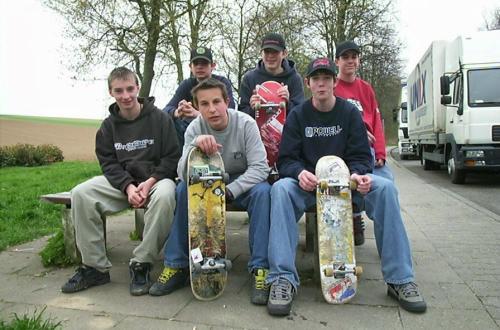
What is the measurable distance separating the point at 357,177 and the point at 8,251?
3.54 meters

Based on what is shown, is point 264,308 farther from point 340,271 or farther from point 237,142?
point 237,142

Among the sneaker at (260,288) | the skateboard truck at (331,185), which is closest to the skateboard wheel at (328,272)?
the sneaker at (260,288)

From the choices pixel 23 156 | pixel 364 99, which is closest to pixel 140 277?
pixel 364 99

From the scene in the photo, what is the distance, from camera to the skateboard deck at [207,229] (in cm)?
318

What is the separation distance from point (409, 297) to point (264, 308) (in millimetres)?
938

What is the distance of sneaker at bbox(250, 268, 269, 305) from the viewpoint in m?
3.08

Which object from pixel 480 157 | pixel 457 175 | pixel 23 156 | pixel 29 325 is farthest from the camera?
pixel 23 156

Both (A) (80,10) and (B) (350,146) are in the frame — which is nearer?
(B) (350,146)

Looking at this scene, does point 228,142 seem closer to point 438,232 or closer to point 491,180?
point 438,232

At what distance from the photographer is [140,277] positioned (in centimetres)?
341

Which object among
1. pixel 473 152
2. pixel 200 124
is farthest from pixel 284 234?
pixel 473 152

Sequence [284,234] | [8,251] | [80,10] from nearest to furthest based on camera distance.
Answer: [284,234] → [8,251] → [80,10]

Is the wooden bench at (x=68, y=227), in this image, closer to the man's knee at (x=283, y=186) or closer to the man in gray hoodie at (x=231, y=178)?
the man in gray hoodie at (x=231, y=178)

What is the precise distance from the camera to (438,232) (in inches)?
209
